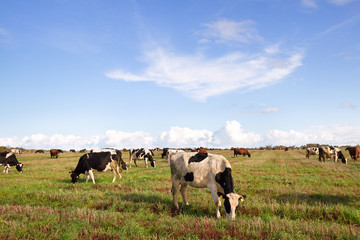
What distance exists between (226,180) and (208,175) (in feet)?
2.61

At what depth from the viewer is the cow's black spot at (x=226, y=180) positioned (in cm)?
823

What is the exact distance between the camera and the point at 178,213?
8.82m

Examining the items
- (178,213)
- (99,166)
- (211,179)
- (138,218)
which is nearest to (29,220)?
(138,218)

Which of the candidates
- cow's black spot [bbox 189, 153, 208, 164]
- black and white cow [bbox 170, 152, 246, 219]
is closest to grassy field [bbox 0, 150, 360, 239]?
black and white cow [bbox 170, 152, 246, 219]

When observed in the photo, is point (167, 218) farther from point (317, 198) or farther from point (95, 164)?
point (95, 164)

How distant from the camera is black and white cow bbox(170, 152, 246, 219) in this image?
792cm

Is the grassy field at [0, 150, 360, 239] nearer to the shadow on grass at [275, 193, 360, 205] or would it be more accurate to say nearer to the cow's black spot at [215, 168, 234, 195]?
the shadow on grass at [275, 193, 360, 205]

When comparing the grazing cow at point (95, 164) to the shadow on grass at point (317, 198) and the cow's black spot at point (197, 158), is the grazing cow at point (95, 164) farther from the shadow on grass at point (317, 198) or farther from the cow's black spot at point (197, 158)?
the shadow on grass at point (317, 198)

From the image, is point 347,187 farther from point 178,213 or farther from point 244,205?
point 178,213

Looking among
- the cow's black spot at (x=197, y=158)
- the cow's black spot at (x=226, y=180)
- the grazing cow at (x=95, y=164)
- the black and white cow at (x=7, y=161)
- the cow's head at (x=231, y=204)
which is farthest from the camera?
the black and white cow at (x=7, y=161)

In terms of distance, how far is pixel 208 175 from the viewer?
8883 millimetres

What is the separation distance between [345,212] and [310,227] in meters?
2.89

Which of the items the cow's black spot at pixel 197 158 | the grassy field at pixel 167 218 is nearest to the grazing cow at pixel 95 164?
the grassy field at pixel 167 218

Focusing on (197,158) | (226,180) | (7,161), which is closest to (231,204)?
(226,180)
